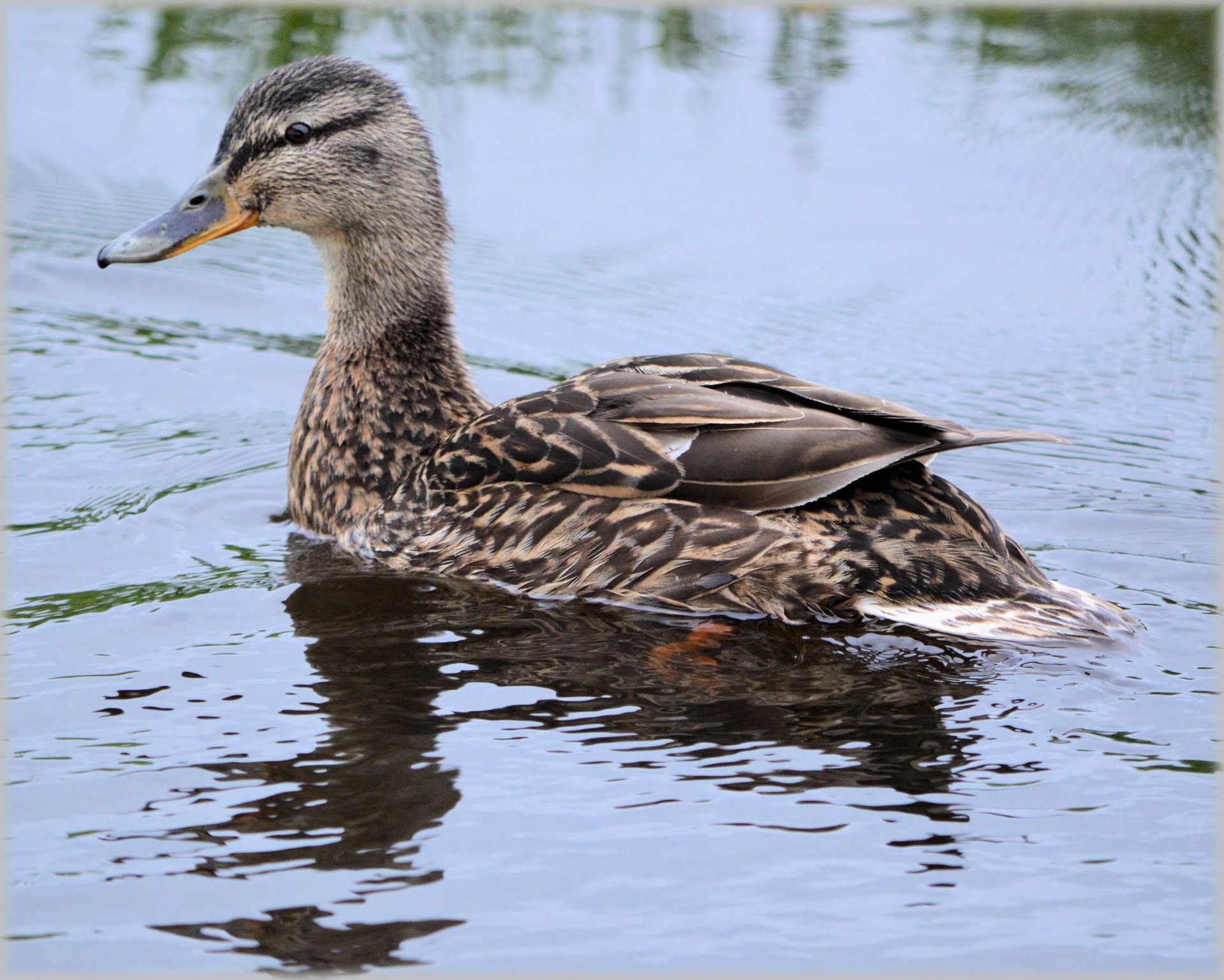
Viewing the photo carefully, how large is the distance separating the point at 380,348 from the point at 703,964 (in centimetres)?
374

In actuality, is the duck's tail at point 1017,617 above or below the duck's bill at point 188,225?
below

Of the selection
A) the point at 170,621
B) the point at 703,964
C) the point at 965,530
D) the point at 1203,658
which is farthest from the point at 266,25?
the point at 703,964

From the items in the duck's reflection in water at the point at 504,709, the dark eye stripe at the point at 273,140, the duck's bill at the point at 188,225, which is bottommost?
the duck's reflection in water at the point at 504,709

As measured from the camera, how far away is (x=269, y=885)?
3938 millimetres

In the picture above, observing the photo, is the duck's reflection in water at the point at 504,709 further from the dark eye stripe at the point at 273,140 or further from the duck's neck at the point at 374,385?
the dark eye stripe at the point at 273,140

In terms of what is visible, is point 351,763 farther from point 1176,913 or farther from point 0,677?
point 1176,913

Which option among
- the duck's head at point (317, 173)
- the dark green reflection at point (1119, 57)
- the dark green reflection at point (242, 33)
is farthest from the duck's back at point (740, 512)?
the dark green reflection at point (242, 33)

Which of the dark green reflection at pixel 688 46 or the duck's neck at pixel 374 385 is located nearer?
the duck's neck at pixel 374 385

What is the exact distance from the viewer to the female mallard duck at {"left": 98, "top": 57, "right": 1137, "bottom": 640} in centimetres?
549

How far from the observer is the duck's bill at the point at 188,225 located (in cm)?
667

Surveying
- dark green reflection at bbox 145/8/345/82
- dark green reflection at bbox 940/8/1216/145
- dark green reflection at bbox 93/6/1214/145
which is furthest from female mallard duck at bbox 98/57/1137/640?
dark green reflection at bbox 940/8/1216/145

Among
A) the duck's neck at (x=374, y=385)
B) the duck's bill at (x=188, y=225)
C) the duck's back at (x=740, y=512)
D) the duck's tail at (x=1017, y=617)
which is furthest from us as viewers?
the duck's bill at (x=188, y=225)

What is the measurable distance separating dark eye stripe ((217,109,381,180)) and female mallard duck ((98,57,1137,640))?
1cm

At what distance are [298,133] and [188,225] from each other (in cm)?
58
